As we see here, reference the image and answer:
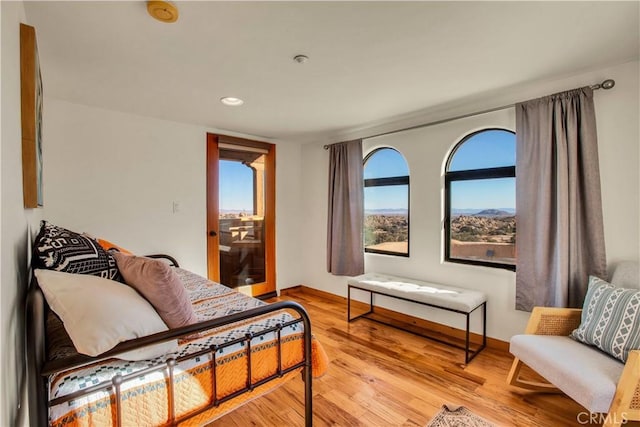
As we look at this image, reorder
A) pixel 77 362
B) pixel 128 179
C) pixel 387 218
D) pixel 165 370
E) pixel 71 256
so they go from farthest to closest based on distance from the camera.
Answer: pixel 387 218 → pixel 128 179 → pixel 71 256 → pixel 165 370 → pixel 77 362

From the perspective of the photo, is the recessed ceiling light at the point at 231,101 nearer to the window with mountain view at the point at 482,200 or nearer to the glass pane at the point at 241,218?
the glass pane at the point at 241,218

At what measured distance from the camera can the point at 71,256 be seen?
1.23 meters

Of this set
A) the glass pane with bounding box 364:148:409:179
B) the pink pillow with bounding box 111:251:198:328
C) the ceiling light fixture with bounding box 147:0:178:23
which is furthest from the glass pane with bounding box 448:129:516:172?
the pink pillow with bounding box 111:251:198:328

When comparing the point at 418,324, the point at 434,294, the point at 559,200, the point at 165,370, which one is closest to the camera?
the point at 165,370

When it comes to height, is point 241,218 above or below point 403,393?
above

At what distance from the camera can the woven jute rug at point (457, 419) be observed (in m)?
1.69

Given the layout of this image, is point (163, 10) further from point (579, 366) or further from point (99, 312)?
point (579, 366)

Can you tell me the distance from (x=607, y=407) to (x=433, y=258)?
169 centimetres

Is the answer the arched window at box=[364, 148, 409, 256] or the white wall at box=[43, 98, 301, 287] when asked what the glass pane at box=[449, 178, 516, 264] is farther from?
the white wall at box=[43, 98, 301, 287]

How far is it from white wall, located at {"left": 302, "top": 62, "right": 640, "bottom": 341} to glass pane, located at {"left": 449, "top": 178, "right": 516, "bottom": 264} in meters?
0.14

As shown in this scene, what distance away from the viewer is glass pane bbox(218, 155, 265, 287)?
3652 millimetres

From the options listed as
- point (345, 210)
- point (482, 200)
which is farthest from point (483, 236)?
point (345, 210)

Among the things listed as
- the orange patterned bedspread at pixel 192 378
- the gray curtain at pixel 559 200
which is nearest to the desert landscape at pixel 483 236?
the gray curtain at pixel 559 200

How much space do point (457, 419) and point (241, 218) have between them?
2.99m
